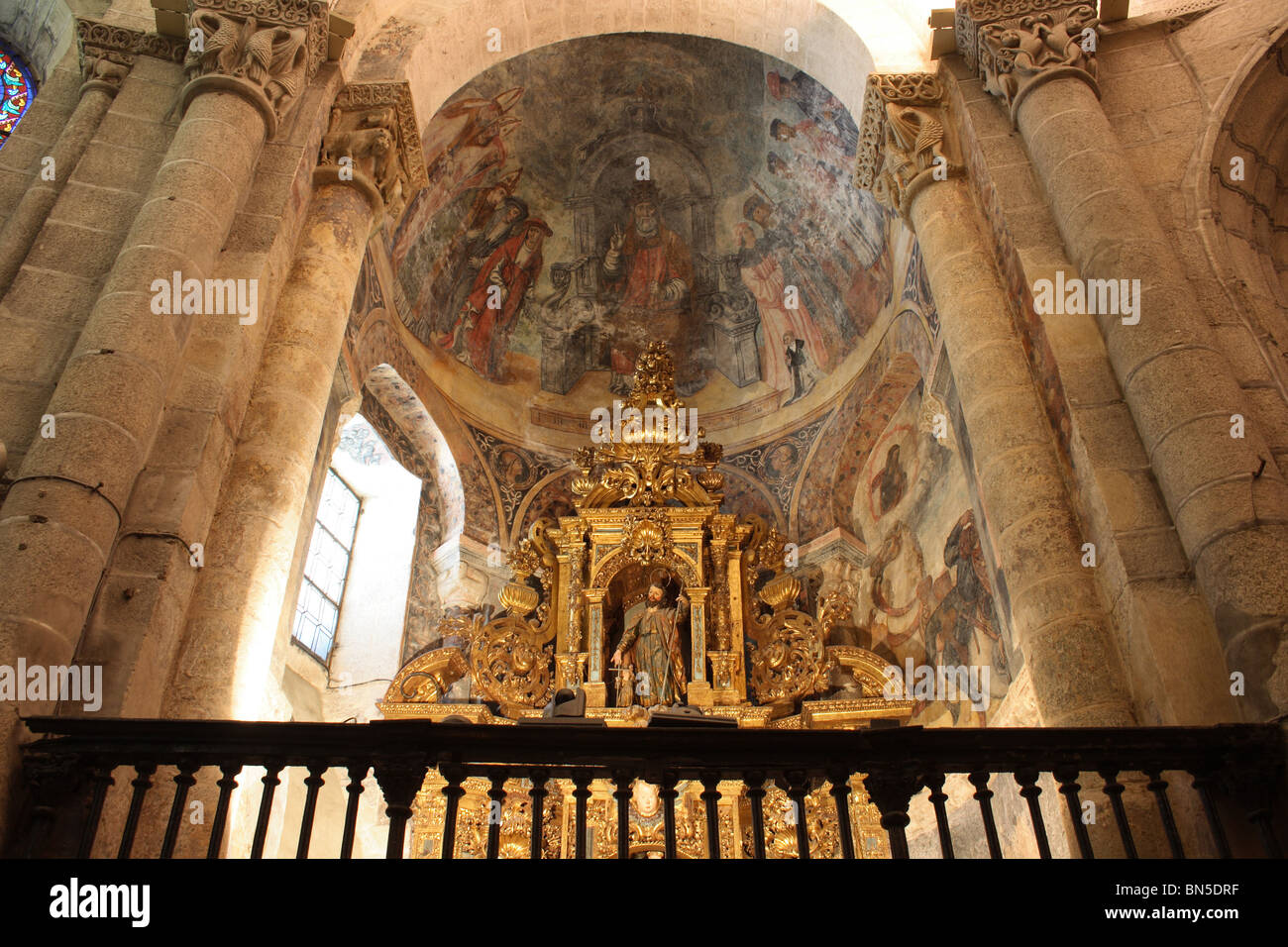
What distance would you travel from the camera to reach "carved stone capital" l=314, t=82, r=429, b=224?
812 centimetres

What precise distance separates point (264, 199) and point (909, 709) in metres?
6.90

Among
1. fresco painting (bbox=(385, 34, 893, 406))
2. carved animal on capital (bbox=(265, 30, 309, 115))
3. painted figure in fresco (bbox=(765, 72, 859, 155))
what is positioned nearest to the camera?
carved animal on capital (bbox=(265, 30, 309, 115))

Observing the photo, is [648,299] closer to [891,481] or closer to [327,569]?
[891,481]

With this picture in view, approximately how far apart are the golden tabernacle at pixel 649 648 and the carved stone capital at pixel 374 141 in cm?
426

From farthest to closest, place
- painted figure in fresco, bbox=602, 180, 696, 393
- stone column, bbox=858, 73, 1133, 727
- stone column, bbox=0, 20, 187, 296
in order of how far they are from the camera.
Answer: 1. painted figure in fresco, bbox=602, 180, 696, 393
2. stone column, bbox=0, 20, 187, 296
3. stone column, bbox=858, 73, 1133, 727

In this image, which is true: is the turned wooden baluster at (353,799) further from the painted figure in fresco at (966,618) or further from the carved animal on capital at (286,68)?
the painted figure in fresco at (966,618)

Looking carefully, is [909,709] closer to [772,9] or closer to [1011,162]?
[1011,162]

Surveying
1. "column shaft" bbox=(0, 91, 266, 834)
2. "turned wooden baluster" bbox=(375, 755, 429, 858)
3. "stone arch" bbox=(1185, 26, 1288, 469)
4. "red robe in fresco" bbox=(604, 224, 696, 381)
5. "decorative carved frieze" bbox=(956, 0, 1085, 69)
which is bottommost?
"turned wooden baluster" bbox=(375, 755, 429, 858)

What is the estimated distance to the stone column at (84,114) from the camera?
6.53 meters

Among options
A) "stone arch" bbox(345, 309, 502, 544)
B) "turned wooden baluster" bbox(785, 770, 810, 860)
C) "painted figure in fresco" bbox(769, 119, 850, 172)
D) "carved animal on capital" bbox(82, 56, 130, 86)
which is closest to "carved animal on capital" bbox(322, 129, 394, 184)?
"carved animal on capital" bbox(82, 56, 130, 86)

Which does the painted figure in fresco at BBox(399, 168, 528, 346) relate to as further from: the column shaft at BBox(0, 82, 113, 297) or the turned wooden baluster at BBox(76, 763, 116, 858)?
the turned wooden baluster at BBox(76, 763, 116, 858)

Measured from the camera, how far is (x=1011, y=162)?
7.48 meters

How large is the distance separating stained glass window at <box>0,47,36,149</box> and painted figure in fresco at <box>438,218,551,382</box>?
16.0 feet

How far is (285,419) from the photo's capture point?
21.6 ft
